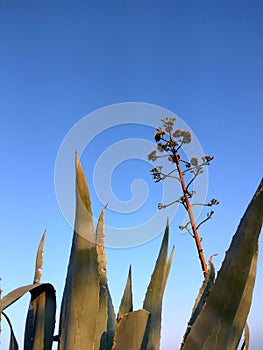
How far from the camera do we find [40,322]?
73 centimetres

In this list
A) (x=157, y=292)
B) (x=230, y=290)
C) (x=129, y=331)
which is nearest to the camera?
(x=230, y=290)

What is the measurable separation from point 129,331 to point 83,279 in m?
0.10

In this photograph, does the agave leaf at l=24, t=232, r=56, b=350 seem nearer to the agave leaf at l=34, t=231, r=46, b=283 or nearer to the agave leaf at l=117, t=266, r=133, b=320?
the agave leaf at l=34, t=231, r=46, b=283

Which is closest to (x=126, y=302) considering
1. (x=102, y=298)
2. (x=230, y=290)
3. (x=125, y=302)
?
(x=125, y=302)

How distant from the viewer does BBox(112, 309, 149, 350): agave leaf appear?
593 millimetres

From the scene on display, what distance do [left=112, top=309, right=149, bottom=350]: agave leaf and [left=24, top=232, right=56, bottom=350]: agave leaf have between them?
0.18m

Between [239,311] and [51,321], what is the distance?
0.36 m

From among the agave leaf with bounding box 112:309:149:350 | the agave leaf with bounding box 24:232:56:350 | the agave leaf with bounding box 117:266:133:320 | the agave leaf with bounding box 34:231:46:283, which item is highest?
the agave leaf with bounding box 34:231:46:283

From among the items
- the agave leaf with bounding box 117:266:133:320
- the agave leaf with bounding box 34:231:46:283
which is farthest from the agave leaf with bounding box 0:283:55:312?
the agave leaf with bounding box 117:266:133:320

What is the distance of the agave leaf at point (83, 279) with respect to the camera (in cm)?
61

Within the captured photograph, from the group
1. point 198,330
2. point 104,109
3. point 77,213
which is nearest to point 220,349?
point 198,330

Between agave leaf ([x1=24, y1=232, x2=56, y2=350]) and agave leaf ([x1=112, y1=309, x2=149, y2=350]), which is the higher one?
agave leaf ([x1=24, y1=232, x2=56, y2=350])

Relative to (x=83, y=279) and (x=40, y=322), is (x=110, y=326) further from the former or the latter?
(x=83, y=279)

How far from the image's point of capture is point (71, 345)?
60cm
